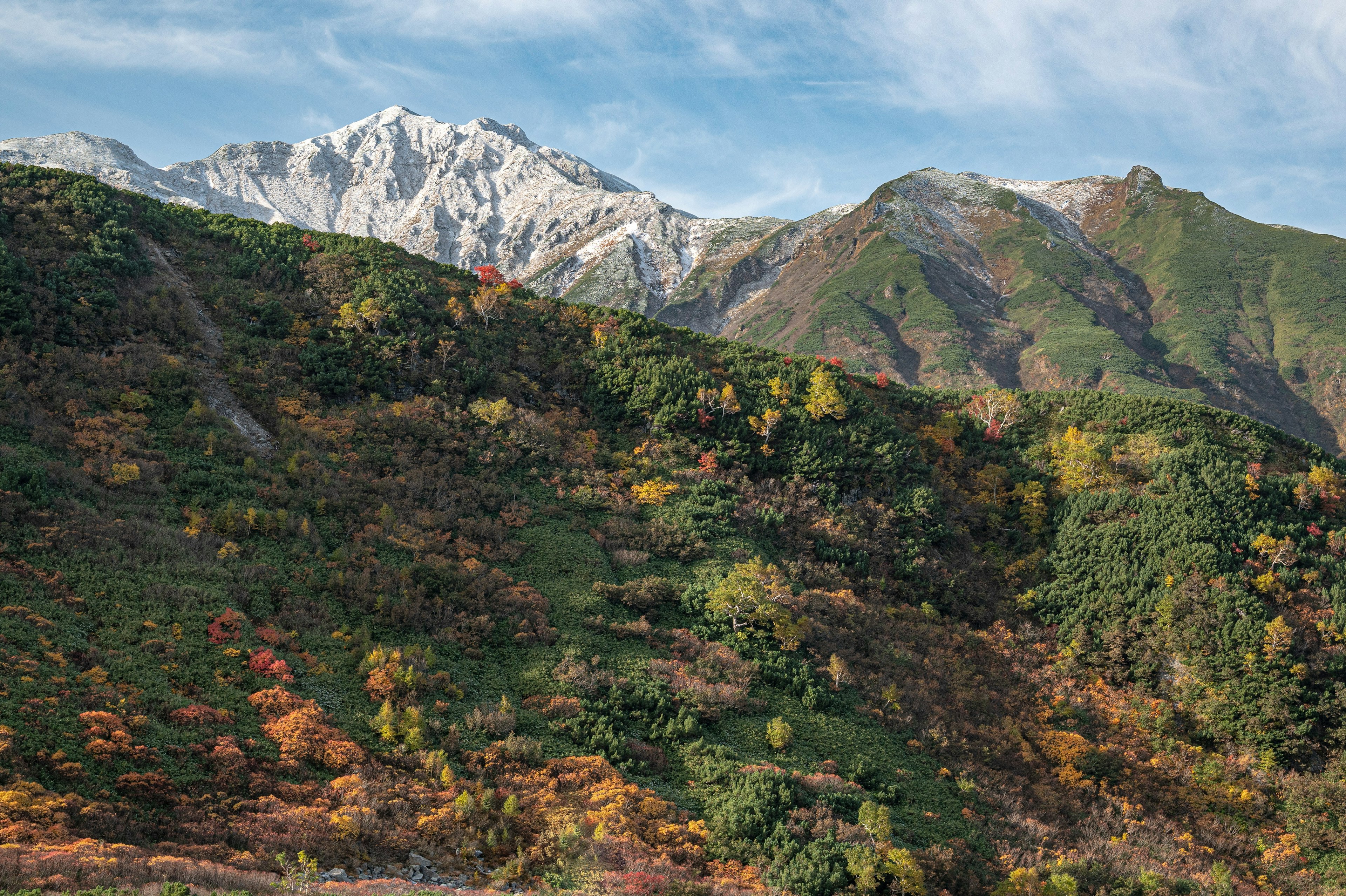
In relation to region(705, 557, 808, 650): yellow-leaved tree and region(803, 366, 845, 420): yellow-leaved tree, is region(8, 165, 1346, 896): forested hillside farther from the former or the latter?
region(803, 366, 845, 420): yellow-leaved tree

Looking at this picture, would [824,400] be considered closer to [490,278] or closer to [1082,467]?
[1082,467]

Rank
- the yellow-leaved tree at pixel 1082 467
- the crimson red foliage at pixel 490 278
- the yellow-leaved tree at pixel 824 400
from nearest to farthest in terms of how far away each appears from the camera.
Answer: the yellow-leaved tree at pixel 1082 467 < the yellow-leaved tree at pixel 824 400 < the crimson red foliage at pixel 490 278

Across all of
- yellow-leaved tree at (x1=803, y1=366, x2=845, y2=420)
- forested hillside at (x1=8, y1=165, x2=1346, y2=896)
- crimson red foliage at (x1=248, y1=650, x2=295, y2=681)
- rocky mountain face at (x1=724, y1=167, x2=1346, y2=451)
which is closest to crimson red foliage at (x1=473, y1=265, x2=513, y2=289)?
forested hillside at (x1=8, y1=165, x2=1346, y2=896)

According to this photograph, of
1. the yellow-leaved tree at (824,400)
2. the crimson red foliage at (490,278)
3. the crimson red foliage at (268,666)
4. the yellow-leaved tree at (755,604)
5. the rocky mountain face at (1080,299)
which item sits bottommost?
the crimson red foliage at (268,666)

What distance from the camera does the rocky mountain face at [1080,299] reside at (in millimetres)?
114750

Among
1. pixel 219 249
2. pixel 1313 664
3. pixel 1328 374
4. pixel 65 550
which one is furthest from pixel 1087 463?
pixel 1328 374

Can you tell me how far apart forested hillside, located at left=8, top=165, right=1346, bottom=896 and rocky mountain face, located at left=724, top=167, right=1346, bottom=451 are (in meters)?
87.6

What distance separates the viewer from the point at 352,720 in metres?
14.6

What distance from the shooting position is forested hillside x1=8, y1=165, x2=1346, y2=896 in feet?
41.2

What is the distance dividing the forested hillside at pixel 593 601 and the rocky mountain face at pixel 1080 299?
87.6m

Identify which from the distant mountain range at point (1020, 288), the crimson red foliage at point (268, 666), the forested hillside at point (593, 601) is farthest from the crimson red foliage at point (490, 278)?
the distant mountain range at point (1020, 288)

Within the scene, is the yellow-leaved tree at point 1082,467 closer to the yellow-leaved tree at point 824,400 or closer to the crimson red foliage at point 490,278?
the yellow-leaved tree at point 824,400

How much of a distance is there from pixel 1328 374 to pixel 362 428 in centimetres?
15221

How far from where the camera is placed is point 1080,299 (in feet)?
476
